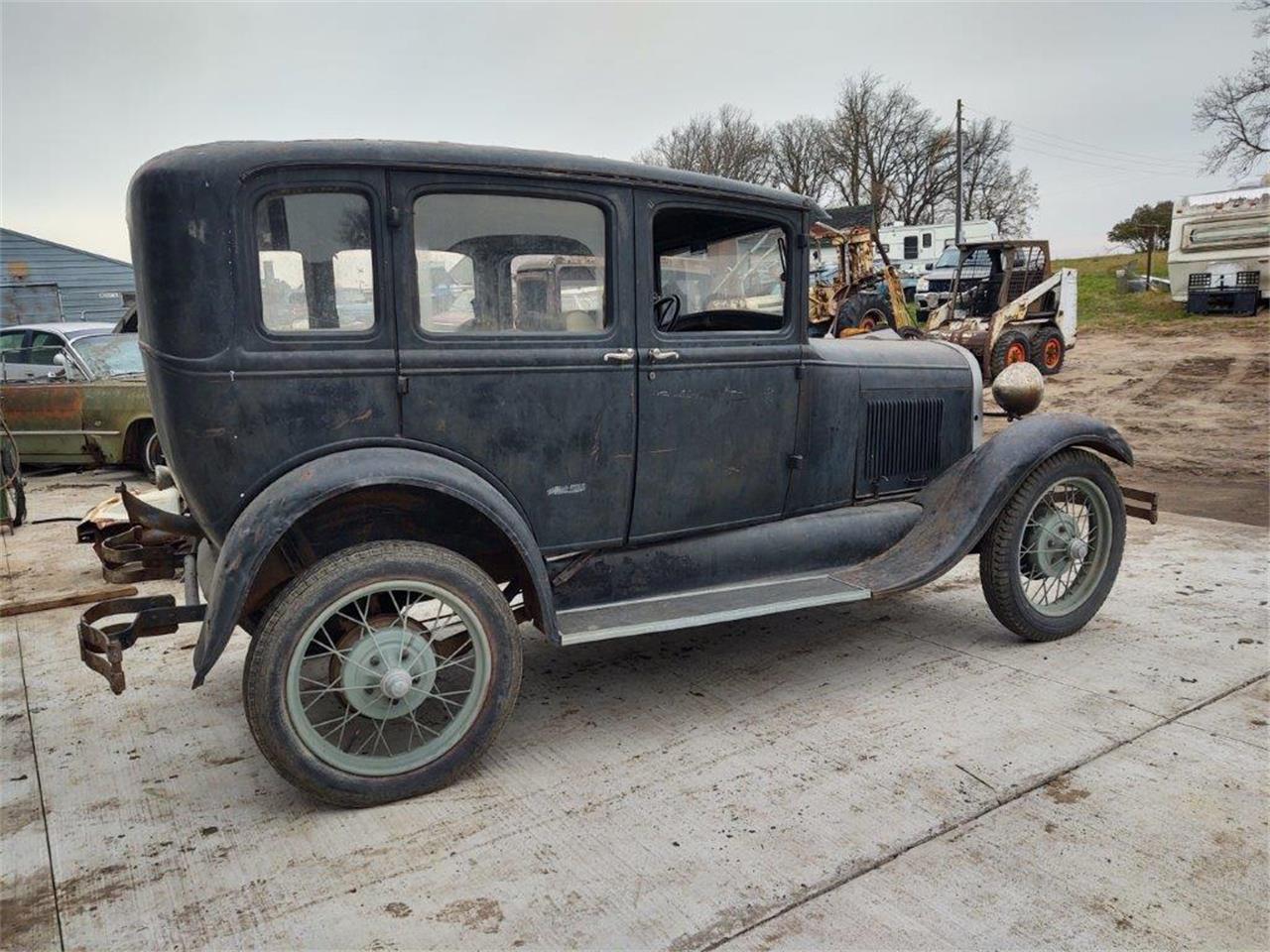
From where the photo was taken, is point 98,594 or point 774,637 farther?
point 98,594

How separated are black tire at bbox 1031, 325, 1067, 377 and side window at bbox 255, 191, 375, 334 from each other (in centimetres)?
1299

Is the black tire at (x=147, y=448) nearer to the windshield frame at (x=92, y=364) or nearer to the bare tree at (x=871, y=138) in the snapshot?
the windshield frame at (x=92, y=364)

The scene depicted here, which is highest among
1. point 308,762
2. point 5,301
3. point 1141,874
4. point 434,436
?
point 5,301

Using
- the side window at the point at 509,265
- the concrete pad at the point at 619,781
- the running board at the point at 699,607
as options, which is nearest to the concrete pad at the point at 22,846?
the concrete pad at the point at 619,781

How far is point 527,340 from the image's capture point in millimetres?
3117

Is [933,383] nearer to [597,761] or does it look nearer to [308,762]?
[597,761]

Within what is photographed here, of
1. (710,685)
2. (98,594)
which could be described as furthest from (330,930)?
(98,594)

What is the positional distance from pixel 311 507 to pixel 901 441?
270 cm

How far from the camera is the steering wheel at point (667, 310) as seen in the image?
11.6 ft

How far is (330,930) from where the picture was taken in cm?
223

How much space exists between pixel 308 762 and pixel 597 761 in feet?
3.10

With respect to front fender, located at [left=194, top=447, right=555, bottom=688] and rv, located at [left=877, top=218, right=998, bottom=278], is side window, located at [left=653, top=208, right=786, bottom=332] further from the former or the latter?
rv, located at [left=877, top=218, right=998, bottom=278]

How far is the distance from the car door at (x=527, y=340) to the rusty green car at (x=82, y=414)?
6894mm

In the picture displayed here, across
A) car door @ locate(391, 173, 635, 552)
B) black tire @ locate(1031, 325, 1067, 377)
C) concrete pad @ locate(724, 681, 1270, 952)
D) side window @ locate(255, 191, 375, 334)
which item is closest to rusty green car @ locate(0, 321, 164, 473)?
side window @ locate(255, 191, 375, 334)
